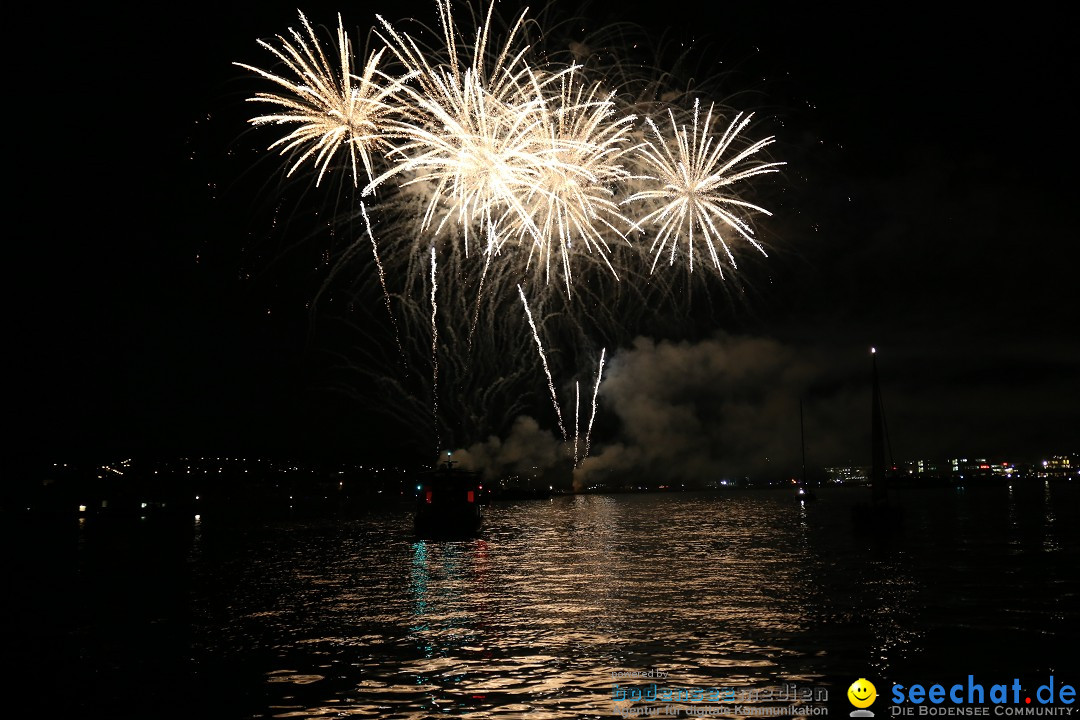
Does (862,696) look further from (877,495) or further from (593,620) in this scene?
(877,495)

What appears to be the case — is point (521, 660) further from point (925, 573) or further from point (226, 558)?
point (226, 558)

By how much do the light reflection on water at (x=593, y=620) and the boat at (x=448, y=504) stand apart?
650 inches

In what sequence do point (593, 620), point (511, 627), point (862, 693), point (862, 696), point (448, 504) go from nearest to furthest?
point (862, 696) < point (862, 693) < point (511, 627) < point (593, 620) < point (448, 504)

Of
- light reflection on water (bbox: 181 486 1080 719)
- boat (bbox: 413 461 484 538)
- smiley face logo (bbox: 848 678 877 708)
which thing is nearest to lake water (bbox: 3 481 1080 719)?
light reflection on water (bbox: 181 486 1080 719)

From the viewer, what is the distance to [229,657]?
73.9 ft

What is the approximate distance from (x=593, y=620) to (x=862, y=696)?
34.8ft

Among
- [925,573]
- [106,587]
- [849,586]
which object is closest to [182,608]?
[106,587]

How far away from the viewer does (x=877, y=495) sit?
244 feet

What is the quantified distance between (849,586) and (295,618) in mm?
21642

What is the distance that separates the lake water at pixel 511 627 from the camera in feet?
60.6

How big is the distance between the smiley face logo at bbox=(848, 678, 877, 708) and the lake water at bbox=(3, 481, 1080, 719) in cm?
32

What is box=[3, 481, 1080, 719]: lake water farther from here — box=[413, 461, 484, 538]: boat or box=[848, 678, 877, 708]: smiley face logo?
box=[413, 461, 484, 538]: boat

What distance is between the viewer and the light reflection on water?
1880cm

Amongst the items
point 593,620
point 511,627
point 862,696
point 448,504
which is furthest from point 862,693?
point 448,504
